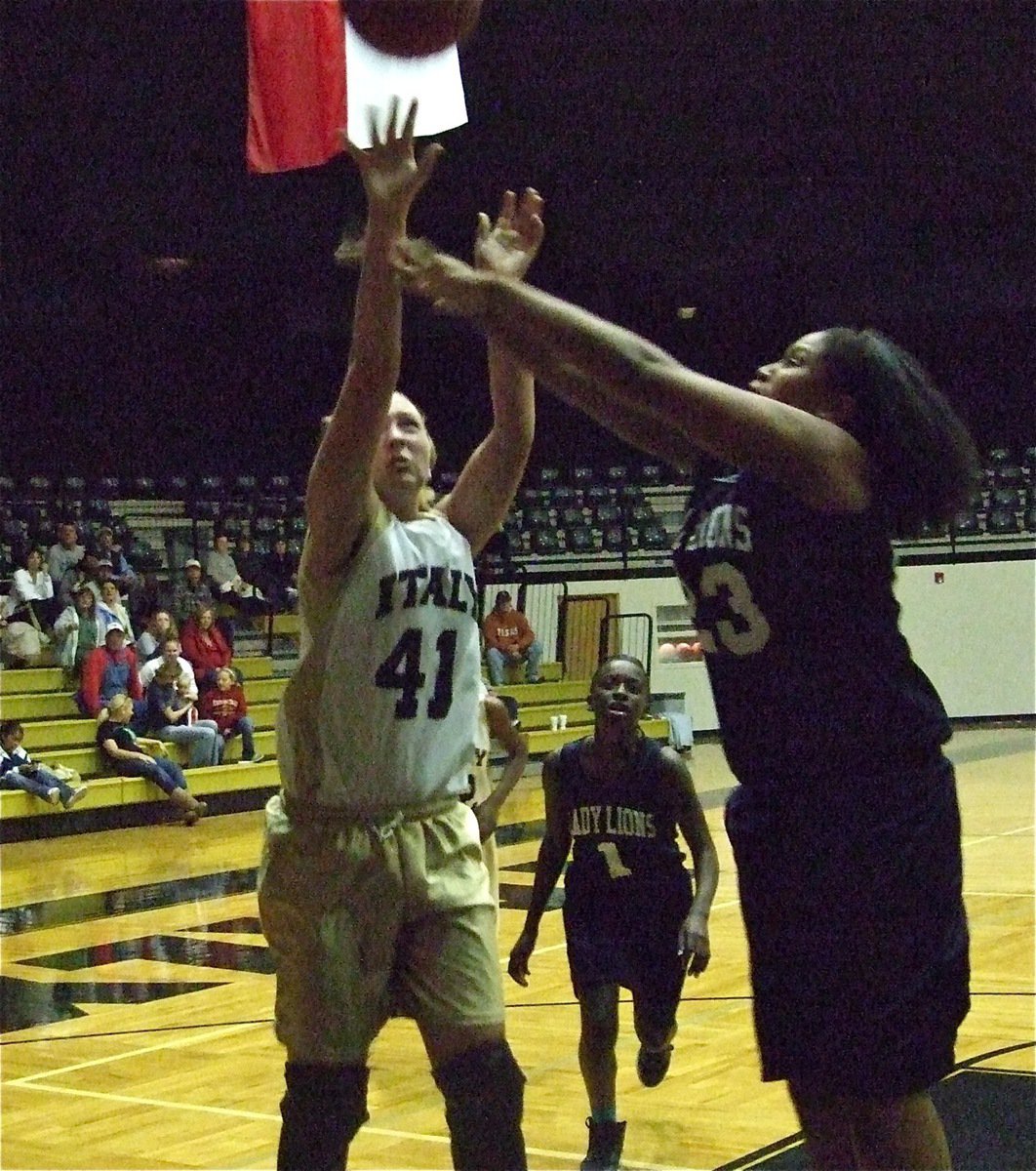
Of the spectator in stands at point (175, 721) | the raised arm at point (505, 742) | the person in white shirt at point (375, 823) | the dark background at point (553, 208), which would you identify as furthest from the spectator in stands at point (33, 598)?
the person in white shirt at point (375, 823)

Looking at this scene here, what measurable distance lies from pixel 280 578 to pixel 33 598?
3.88 m

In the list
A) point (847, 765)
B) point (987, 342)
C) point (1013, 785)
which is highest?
point (987, 342)

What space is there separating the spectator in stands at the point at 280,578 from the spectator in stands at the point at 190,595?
0.88m

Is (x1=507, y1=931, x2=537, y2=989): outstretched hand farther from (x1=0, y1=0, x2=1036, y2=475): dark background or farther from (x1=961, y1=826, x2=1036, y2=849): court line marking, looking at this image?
(x1=0, y1=0, x2=1036, y2=475): dark background

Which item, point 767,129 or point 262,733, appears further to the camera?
point 767,129

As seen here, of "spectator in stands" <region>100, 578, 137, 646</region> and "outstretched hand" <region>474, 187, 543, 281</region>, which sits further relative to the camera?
"spectator in stands" <region>100, 578, 137, 646</region>

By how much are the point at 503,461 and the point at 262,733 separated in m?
12.1

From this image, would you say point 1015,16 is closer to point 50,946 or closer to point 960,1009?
point 50,946

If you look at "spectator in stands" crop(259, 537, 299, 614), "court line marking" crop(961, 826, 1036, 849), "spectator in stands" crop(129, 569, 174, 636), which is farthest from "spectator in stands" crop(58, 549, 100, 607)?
"court line marking" crop(961, 826, 1036, 849)

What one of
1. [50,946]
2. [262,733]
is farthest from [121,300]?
[50,946]

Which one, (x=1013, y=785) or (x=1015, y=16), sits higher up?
(x=1015, y=16)

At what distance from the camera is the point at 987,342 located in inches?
896

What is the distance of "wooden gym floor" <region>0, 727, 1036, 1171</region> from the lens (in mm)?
4656

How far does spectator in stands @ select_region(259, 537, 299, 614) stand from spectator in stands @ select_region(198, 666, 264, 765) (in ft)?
9.71
